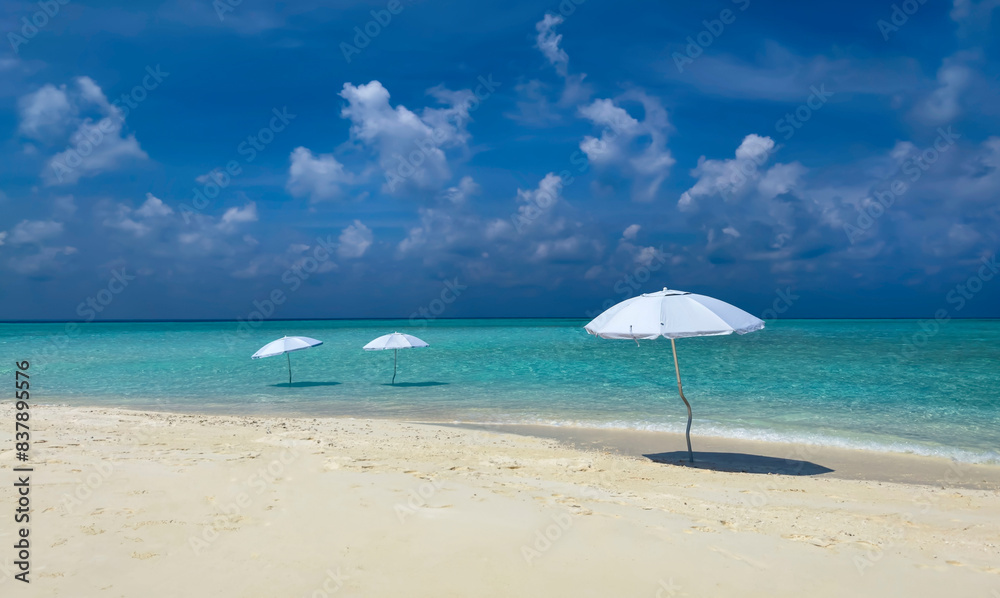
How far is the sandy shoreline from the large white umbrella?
2.09 metres

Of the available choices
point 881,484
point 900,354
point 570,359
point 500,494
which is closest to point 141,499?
point 500,494

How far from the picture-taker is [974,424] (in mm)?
12258

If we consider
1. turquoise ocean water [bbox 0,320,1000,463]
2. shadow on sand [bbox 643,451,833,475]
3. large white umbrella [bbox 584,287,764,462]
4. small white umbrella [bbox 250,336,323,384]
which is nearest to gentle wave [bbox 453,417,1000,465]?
turquoise ocean water [bbox 0,320,1000,463]

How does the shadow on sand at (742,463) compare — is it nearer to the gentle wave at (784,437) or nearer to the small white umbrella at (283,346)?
the gentle wave at (784,437)

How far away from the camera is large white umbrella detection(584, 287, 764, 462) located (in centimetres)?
786

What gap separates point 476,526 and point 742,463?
624 cm

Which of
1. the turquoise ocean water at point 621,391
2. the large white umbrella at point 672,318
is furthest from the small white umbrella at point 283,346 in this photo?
the large white umbrella at point 672,318

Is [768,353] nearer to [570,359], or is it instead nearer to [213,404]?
[570,359]

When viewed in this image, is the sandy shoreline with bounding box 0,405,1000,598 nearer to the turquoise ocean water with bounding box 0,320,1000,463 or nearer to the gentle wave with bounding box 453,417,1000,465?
the gentle wave with bounding box 453,417,1000,465

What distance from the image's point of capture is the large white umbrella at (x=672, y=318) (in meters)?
7.86

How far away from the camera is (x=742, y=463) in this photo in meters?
9.56

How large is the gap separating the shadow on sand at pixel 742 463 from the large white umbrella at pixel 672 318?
213 cm

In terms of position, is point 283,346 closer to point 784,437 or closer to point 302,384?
point 302,384

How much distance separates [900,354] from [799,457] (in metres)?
26.7
